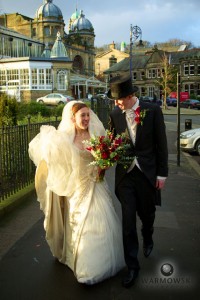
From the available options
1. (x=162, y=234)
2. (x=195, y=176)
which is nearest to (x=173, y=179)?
(x=195, y=176)

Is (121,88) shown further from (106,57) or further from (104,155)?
(106,57)

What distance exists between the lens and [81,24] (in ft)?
297

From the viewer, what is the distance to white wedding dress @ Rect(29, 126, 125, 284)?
12.0ft

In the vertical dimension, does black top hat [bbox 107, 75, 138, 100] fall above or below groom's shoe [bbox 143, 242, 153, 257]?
above

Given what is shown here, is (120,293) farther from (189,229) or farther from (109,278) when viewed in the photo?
(189,229)

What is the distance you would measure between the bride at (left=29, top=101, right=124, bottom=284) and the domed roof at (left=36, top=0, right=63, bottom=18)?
7791 cm

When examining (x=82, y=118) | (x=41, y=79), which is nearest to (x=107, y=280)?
(x=82, y=118)

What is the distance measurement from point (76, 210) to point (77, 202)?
0.27 ft

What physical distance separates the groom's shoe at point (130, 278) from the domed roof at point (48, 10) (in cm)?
7883

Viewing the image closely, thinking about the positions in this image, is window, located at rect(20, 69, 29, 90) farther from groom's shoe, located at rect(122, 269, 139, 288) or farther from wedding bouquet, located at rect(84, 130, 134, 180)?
groom's shoe, located at rect(122, 269, 139, 288)

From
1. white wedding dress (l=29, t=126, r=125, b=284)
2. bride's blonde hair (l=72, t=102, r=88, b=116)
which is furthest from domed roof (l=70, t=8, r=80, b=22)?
white wedding dress (l=29, t=126, r=125, b=284)

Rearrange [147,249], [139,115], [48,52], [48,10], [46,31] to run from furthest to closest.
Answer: [48,10] < [46,31] < [48,52] < [147,249] < [139,115]

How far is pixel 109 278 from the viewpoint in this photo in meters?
3.79

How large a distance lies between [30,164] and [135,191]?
4499 mm
